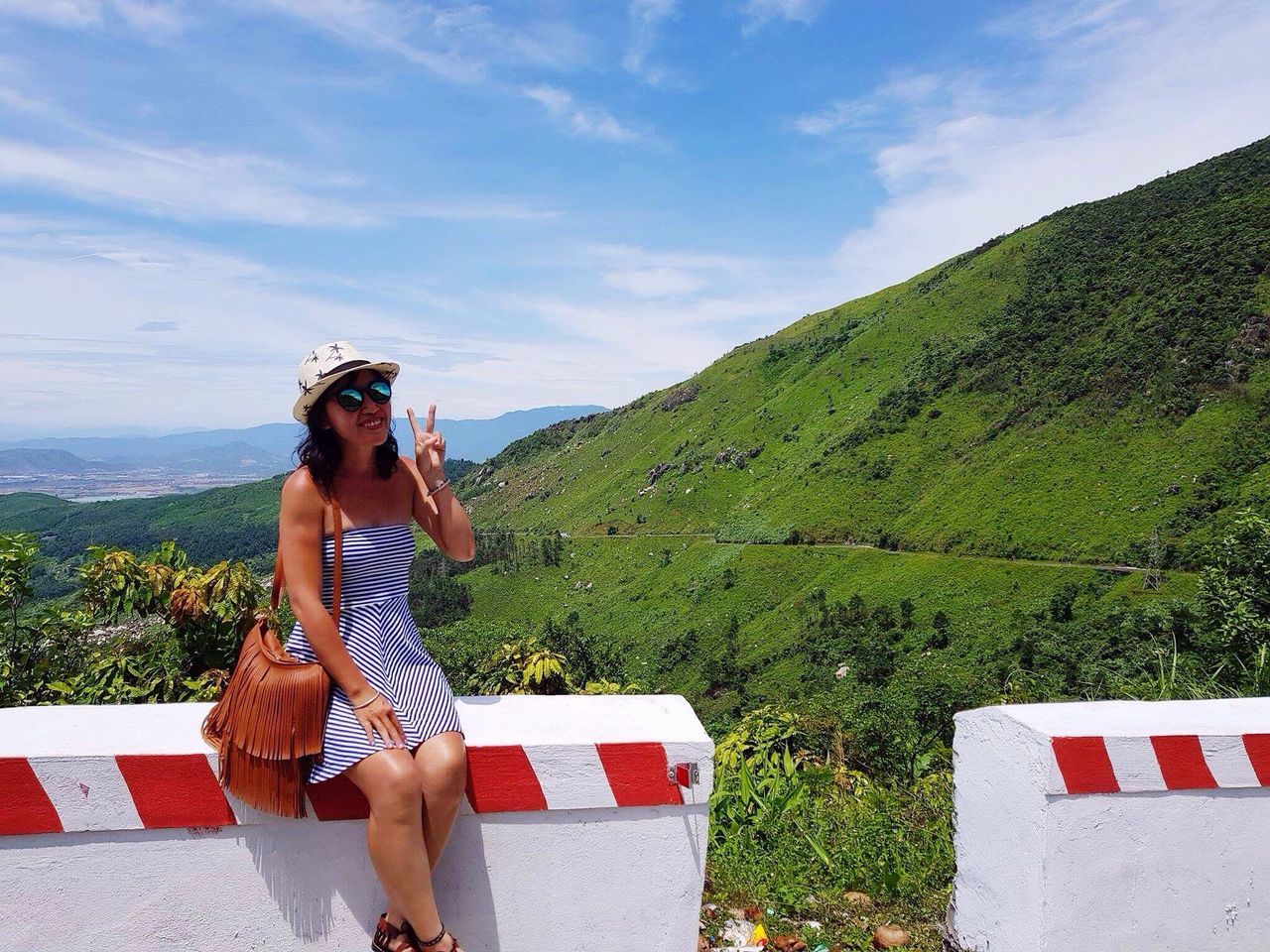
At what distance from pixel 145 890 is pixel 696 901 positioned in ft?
4.45

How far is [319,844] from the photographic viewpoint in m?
2.09

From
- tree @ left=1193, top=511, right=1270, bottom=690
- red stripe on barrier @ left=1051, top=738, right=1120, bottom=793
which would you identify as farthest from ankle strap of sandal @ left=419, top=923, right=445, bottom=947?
tree @ left=1193, top=511, right=1270, bottom=690

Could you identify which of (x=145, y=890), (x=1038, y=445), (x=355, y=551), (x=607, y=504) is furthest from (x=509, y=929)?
(x=607, y=504)

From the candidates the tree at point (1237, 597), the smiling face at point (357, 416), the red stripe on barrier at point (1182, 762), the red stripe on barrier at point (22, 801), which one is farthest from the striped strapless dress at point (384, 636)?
the tree at point (1237, 597)

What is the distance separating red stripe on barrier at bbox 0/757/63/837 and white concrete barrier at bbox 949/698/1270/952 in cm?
245

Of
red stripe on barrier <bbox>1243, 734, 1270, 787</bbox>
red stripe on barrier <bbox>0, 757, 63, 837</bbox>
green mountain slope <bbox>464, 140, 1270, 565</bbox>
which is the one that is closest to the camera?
red stripe on barrier <bbox>0, 757, 63, 837</bbox>

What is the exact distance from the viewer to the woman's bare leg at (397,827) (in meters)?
1.98

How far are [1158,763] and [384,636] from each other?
2.18 metres

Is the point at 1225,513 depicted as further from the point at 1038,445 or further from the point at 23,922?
the point at 23,922

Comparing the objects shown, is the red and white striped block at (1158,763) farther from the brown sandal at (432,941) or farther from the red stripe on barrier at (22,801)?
the red stripe on barrier at (22,801)

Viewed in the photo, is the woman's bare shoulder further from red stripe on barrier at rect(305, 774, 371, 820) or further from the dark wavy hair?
red stripe on barrier at rect(305, 774, 371, 820)

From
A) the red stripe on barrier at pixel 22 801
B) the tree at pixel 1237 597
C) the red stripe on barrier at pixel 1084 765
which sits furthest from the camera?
the tree at pixel 1237 597

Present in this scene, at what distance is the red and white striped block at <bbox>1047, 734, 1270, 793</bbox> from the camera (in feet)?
7.64

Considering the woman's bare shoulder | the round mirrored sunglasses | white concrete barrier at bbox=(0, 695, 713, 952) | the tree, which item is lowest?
the tree
